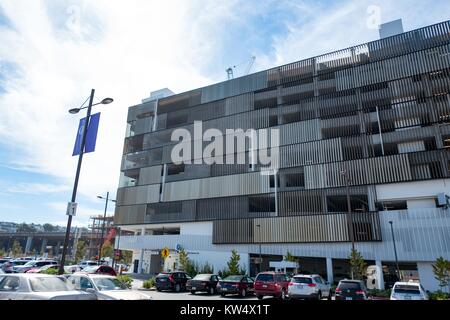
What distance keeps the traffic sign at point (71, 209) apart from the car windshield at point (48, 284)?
4510mm

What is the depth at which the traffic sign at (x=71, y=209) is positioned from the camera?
44.9 feet

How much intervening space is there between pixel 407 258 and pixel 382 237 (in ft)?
9.16

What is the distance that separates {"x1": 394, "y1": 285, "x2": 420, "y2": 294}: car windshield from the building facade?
11.2m

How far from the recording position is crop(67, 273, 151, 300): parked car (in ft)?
34.7

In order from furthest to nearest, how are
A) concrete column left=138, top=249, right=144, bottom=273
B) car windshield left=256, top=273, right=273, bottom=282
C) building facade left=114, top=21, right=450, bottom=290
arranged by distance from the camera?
concrete column left=138, top=249, right=144, bottom=273 → building facade left=114, top=21, right=450, bottom=290 → car windshield left=256, top=273, right=273, bottom=282

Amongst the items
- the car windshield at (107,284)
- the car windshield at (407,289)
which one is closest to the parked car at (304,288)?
the car windshield at (407,289)

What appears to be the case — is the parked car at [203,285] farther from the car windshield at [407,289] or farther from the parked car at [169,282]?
the car windshield at [407,289]

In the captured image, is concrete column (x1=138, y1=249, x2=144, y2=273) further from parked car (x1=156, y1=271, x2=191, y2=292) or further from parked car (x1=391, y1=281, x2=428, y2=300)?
parked car (x1=391, y1=281, x2=428, y2=300)

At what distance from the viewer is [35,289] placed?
865 centimetres

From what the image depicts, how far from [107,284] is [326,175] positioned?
95.3 ft

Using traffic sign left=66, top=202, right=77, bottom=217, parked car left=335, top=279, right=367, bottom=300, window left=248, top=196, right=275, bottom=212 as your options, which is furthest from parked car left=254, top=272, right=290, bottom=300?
window left=248, top=196, right=275, bottom=212

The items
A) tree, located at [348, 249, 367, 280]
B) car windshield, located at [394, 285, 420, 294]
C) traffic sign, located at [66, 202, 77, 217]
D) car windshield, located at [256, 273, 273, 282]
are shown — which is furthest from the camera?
tree, located at [348, 249, 367, 280]

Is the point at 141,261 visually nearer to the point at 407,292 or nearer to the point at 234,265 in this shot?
the point at 234,265
